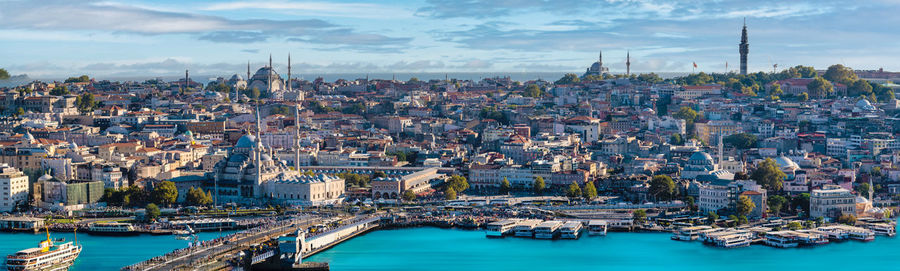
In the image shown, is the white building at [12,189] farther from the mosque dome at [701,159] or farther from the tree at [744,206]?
the mosque dome at [701,159]

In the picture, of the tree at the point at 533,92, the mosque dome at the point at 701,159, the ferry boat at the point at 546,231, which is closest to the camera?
the ferry boat at the point at 546,231

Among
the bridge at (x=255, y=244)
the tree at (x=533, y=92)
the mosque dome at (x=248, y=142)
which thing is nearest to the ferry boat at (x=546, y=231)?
the bridge at (x=255, y=244)

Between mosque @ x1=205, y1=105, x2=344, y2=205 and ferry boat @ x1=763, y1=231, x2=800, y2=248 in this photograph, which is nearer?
ferry boat @ x1=763, y1=231, x2=800, y2=248

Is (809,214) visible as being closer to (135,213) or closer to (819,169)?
(819,169)

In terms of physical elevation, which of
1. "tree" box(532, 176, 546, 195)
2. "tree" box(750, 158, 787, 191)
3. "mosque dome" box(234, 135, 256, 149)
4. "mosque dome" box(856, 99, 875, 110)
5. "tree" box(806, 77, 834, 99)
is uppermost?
"tree" box(806, 77, 834, 99)

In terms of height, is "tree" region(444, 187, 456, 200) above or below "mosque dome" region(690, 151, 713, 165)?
below

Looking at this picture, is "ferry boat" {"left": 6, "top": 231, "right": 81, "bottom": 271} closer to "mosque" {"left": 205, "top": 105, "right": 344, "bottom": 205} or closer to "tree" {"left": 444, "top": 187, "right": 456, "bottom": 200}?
"mosque" {"left": 205, "top": 105, "right": 344, "bottom": 205}

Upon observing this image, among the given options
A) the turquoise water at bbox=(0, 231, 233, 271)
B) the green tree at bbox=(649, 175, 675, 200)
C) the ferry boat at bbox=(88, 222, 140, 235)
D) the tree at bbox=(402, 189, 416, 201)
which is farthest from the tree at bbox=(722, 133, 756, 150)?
the ferry boat at bbox=(88, 222, 140, 235)

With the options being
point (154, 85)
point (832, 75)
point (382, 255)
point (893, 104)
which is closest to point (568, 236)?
point (382, 255)
